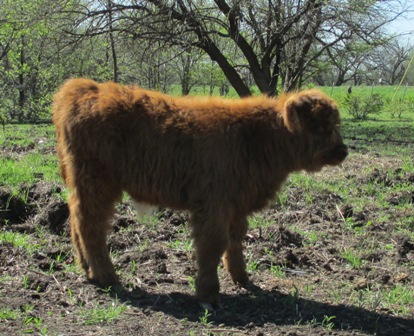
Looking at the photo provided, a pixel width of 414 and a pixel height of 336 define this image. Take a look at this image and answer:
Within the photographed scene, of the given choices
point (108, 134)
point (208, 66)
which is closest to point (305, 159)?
point (108, 134)

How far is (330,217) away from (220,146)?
9.43ft

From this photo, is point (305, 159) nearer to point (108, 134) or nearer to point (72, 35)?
point (108, 134)

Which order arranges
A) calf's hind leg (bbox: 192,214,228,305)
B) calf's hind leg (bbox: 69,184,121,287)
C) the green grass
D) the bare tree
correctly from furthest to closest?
the bare tree, the green grass, calf's hind leg (bbox: 69,184,121,287), calf's hind leg (bbox: 192,214,228,305)

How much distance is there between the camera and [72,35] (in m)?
16.3

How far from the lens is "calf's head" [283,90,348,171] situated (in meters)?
4.55

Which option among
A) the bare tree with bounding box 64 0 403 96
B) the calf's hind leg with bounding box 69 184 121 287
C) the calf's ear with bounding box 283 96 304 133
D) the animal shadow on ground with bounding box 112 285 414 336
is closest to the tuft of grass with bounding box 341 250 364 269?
the animal shadow on ground with bounding box 112 285 414 336

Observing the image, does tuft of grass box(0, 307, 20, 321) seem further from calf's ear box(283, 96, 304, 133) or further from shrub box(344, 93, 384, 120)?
shrub box(344, 93, 384, 120)

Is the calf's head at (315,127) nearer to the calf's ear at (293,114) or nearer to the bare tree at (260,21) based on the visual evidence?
the calf's ear at (293,114)

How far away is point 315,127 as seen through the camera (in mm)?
4645

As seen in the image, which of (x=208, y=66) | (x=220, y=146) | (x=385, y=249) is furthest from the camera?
(x=208, y=66)

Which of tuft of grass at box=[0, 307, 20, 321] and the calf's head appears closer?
tuft of grass at box=[0, 307, 20, 321]

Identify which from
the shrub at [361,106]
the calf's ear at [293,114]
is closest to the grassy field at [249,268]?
the calf's ear at [293,114]

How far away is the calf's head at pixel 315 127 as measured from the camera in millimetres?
4555

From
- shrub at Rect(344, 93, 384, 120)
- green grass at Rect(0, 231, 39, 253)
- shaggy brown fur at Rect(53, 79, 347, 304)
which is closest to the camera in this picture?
shaggy brown fur at Rect(53, 79, 347, 304)
